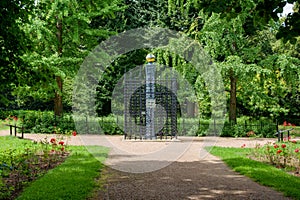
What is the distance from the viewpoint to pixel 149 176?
7.93 meters

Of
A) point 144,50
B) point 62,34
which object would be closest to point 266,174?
point 62,34

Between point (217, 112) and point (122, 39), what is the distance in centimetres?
1015

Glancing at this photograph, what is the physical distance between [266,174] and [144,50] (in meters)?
21.9

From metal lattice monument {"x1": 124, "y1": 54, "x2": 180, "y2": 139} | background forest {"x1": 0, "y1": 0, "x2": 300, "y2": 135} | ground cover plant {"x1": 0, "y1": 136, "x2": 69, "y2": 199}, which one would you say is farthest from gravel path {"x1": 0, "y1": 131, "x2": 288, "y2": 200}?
metal lattice monument {"x1": 124, "y1": 54, "x2": 180, "y2": 139}

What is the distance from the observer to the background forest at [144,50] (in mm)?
5340

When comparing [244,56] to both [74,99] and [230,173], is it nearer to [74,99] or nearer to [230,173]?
[230,173]

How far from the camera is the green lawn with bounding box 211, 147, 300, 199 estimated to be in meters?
6.53

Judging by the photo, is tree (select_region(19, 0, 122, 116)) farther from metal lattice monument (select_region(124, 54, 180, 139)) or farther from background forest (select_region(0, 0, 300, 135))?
metal lattice monument (select_region(124, 54, 180, 139))

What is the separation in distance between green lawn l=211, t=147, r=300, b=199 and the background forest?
3037mm

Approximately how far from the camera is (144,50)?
28906 millimetres

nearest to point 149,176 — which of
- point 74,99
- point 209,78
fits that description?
point 209,78

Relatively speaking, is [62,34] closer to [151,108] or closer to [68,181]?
[151,108]

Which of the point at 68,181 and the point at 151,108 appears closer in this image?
the point at 68,181

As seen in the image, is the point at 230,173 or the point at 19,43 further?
the point at 230,173
